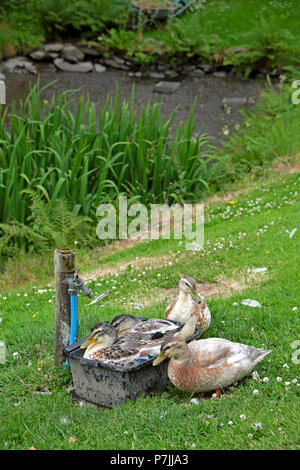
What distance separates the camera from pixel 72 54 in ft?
60.8

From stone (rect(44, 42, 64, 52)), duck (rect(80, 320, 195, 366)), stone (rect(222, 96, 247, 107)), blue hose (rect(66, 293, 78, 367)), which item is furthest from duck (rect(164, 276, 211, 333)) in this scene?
stone (rect(44, 42, 64, 52))

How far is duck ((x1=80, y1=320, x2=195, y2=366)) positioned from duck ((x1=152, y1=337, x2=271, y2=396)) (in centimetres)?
19

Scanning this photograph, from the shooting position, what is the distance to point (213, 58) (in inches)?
696

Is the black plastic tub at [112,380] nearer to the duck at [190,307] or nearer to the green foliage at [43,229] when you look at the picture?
the duck at [190,307]

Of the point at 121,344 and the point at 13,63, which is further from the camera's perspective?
the point at 13,63

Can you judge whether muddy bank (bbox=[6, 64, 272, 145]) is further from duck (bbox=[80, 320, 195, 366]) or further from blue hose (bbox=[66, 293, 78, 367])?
duck (bbox=[80, 320, 195, 366])

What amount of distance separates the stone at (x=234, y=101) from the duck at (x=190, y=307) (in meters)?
11.5

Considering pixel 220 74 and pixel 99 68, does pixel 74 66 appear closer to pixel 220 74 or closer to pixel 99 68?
pixel 99 68

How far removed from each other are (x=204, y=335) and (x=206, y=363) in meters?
0.93

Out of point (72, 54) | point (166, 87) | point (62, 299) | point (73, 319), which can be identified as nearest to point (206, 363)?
point (73, 319)

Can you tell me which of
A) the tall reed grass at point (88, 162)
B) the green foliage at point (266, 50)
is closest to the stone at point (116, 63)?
the green foliage at point (266, 50)

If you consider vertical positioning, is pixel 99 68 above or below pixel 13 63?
below
